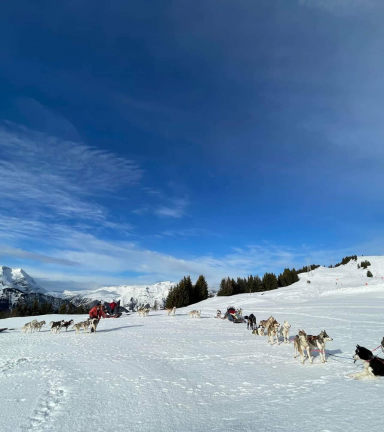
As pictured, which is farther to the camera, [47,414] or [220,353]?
[220,353]

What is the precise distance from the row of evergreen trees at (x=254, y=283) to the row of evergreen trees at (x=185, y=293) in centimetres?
929

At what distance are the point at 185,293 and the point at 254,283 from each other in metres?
30.8

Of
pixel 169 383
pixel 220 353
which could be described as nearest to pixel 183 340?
pixel 220 353

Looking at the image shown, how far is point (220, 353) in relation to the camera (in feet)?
39.9

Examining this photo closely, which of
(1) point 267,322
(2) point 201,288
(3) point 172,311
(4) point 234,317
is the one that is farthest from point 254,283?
(1) point 267,322

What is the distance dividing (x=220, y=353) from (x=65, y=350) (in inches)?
299

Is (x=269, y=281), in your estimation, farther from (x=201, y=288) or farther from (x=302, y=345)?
(x=302, y=345)

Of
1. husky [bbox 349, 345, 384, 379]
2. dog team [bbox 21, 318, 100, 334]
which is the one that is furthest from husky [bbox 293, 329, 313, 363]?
dog team [bbox 21, 318, 100, 334]

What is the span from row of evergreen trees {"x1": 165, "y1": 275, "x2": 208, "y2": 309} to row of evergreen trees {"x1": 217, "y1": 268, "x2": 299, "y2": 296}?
9288 millimetres

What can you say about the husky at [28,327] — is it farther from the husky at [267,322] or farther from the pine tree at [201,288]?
the pine tree at [201,288]

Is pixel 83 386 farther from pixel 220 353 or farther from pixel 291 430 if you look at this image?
pixel 220 353

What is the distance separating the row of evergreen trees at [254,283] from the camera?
269 ft

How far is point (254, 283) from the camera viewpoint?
8788 cm

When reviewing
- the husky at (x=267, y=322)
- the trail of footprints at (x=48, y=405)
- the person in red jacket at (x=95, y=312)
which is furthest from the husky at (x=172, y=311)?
the trail of footprints at (x=48, y=405)
